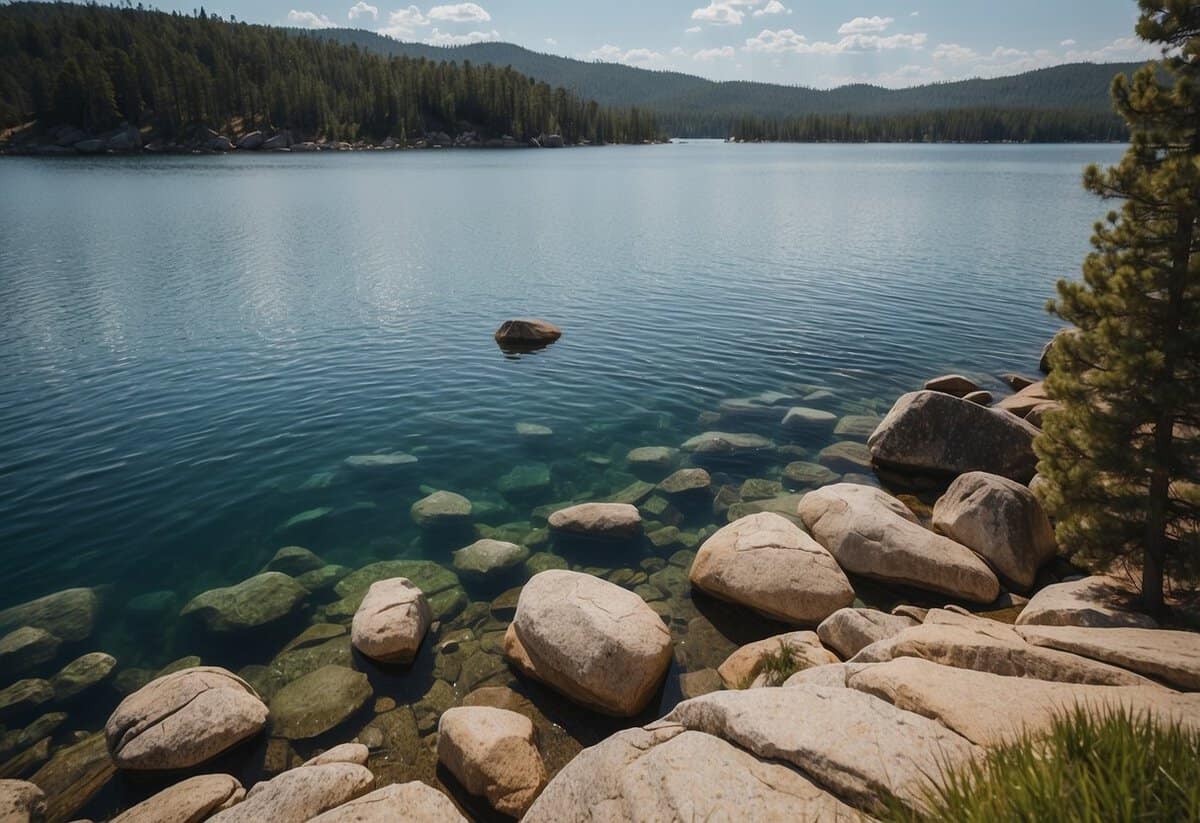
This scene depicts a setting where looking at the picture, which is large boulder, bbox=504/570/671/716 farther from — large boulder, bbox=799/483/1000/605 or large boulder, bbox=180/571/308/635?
large boulder, bbox=799/483/1000/605

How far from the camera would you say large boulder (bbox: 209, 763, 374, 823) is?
22.1 ft

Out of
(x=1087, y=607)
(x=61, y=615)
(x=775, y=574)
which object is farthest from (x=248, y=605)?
(x=1087, y=607)

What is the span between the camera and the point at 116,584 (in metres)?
12.1

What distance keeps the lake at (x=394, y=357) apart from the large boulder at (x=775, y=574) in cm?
197

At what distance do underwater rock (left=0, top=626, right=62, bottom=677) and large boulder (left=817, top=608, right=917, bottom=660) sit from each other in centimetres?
1315

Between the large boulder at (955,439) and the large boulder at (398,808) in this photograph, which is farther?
the large boulder at (955,439)

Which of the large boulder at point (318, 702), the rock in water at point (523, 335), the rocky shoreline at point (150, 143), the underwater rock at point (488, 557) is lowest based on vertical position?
the large boulder at point (318, 702)

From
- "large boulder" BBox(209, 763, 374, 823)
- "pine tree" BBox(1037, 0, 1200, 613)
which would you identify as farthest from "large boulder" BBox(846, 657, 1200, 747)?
"large boulder" BBox(209, 763, 374, 823)

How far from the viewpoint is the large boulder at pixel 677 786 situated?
5.18 m

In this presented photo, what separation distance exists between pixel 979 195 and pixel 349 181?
8781cm

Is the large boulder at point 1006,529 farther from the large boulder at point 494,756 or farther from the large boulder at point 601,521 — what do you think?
the large boulder at point 494,756

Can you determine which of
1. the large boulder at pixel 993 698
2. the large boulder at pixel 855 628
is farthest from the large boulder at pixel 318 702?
the large boulder at pixel 855 628

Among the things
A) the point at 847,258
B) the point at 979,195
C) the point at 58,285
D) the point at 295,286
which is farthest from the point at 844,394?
the point at 979,195

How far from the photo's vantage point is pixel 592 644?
30.2 ft
